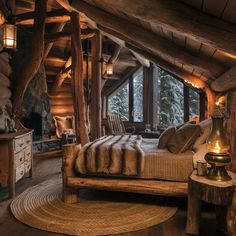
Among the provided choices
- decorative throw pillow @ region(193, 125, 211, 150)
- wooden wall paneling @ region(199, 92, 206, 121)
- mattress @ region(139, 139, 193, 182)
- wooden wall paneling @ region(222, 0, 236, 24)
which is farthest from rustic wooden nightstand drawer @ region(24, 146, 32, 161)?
wooden wall paneling @ region(199, 92, 206, 121)

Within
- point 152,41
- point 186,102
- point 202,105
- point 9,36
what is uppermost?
point 9,36

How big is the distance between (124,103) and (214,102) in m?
5.04

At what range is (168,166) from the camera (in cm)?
294

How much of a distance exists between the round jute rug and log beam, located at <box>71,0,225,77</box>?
1933 millimetres

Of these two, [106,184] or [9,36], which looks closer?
[106,184]

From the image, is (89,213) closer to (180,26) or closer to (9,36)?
(180,26)

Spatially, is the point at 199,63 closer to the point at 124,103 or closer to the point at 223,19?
the point at 223,19

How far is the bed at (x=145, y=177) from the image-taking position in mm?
2895

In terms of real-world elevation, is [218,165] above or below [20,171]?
above

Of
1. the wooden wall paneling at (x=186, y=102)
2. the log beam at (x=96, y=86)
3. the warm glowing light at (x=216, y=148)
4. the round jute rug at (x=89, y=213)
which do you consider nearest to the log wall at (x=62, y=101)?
the log beam at (x=96, y=86)

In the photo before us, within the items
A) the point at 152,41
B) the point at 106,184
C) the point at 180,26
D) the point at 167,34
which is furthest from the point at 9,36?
the point at 180,26

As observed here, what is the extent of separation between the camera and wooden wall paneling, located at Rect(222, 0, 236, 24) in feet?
5.81

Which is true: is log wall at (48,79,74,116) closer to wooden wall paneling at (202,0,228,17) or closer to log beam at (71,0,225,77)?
log beam at (71,0,225,77)

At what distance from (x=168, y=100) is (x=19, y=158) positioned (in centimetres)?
628
